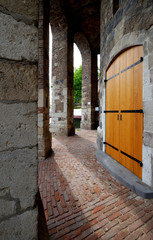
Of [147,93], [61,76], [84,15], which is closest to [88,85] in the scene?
[61,76]

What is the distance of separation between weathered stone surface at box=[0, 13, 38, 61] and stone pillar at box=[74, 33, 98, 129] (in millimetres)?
8873

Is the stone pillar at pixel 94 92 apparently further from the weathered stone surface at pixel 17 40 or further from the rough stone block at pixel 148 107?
the weathered stone surface at pixel 17 40

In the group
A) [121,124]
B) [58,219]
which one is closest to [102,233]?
[58,219]

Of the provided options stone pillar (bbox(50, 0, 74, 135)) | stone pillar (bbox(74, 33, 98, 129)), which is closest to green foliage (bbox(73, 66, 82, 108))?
stone pillar (bbox(74, 33, 98, 129))

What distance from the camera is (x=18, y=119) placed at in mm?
810

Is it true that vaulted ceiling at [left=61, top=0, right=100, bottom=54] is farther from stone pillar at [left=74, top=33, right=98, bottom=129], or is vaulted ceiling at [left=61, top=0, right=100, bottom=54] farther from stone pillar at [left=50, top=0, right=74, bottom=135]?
stone pillar at [left=74, top=33, right=98, bottom=129]

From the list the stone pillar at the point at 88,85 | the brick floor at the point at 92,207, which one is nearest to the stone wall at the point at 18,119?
the brick floor at the point at 92,207

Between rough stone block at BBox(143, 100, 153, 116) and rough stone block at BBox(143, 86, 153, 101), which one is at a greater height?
rough stone block at BBox(143, 86, 153, 101)

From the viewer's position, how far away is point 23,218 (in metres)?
0.83

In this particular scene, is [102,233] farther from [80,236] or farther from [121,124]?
[121,124]

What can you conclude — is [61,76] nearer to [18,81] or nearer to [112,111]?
[112,111]

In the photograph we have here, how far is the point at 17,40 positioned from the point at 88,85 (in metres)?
9.38

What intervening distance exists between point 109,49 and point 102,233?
3791 mm

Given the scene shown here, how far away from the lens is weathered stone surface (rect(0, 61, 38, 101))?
77cm
